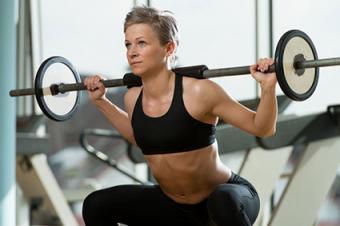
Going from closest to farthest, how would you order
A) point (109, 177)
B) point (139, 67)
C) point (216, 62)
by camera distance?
point (139, 67) < point (216, 62) < point (109, 177)

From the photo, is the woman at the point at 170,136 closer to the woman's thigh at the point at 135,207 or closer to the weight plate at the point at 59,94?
the woman's thigh at the point at 135,207

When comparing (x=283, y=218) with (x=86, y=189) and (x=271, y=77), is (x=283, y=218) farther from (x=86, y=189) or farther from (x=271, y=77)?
(x=86, y=189)

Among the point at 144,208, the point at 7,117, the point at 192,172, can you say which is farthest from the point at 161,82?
the point at 7,117

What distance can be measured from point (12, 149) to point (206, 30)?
1.36 metres

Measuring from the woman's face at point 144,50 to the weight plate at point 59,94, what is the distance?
0.61 metres

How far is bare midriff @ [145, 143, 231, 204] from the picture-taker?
6.78ft

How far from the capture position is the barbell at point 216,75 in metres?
1.90

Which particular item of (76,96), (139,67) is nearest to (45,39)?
(76,96)

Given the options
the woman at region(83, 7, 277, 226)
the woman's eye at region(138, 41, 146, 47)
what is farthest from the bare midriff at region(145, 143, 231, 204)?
the woman's eye at region(138, 41, 146, 47)

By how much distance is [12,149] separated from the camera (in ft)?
9.93

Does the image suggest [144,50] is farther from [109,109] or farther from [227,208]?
[227,208]

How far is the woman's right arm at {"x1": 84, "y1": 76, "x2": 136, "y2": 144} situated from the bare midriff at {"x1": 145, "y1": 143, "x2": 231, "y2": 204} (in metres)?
0.24

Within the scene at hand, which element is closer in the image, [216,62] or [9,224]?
[9,224]

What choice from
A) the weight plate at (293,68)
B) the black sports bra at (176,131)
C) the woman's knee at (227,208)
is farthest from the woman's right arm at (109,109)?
the weight plate at (293,68)
